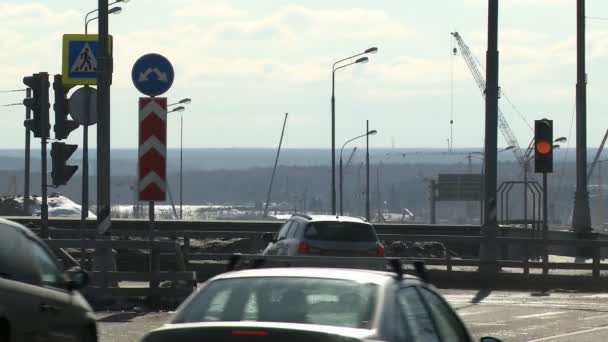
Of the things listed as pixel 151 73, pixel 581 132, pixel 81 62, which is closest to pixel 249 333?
pixel 151 73

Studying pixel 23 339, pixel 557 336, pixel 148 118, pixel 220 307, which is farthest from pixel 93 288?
pixel 220 307

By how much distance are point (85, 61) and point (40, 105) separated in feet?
4.38

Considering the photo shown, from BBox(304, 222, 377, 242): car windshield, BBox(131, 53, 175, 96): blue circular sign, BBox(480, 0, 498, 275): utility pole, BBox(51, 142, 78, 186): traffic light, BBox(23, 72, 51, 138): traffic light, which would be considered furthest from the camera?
BBox(480, 0, 498, 275): utility pole

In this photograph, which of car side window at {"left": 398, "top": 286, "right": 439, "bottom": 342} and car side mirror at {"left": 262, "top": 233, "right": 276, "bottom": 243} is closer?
car side window at {"left": 398, "top": 286, "right": 439, "bottom": 342}

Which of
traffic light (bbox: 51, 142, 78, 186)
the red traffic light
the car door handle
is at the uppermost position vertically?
the red traffic light

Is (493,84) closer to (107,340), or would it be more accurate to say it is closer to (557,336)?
(557,336)

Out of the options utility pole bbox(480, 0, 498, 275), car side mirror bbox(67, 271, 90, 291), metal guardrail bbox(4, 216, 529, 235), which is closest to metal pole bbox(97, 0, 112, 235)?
utility pole bbox(480, 0, 498, 275)

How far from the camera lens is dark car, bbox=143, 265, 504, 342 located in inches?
264

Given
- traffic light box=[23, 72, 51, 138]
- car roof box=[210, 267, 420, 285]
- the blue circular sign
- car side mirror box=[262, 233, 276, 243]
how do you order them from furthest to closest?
car side mirror box=[262, 233, 276, 243], traffic light box=[23, 72, 51, 138], the blue circular sign, car roof box=[210, 267, 420, 285]

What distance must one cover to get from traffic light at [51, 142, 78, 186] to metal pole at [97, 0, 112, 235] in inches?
43.0

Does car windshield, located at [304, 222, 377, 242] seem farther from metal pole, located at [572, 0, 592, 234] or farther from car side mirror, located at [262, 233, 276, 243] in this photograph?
metal pole, located at [572, 0, 592, 234]

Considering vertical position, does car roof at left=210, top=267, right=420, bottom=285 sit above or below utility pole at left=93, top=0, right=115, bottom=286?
below

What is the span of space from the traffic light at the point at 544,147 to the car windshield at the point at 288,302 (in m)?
19.1

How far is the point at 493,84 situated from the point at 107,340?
556 inches
